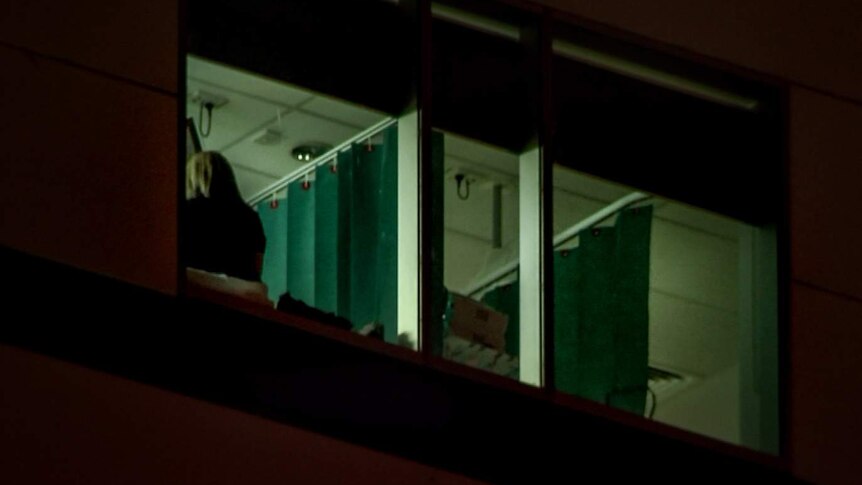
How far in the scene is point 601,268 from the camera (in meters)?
12.1

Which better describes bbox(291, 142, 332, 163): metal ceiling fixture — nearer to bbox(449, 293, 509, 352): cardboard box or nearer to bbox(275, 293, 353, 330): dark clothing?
bbox(275, 293, 353, 330): dark clothing

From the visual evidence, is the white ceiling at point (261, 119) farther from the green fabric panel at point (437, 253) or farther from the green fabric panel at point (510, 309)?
the green fabric panel at point (510, 309)

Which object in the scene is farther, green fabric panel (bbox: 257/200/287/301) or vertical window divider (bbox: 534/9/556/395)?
vertical window divider (bbox: 534/9/556/395)

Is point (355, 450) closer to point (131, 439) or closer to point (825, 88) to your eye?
point (131, 439)

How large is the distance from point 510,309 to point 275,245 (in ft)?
4.14

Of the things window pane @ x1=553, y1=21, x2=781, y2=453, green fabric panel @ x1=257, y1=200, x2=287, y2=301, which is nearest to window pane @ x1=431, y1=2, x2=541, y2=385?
window pane @ x1=553, y1=21, x2=781, y2=453

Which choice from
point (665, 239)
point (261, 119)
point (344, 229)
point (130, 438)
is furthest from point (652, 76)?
point (130, 438)

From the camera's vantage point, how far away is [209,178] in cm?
1101

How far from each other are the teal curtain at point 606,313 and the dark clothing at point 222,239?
1734mm

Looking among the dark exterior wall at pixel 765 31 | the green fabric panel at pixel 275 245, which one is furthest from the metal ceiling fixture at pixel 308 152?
the dark exterior wall at pixel 765 31

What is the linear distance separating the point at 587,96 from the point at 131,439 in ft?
10.9

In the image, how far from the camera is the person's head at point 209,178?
11.0 m

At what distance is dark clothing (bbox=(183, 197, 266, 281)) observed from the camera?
1103 centimetres

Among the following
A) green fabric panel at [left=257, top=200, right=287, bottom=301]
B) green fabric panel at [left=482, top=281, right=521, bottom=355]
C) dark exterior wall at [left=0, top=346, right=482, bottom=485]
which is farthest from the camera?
green fabric panel at [left=482, top=281, right=521, bottom=355]
